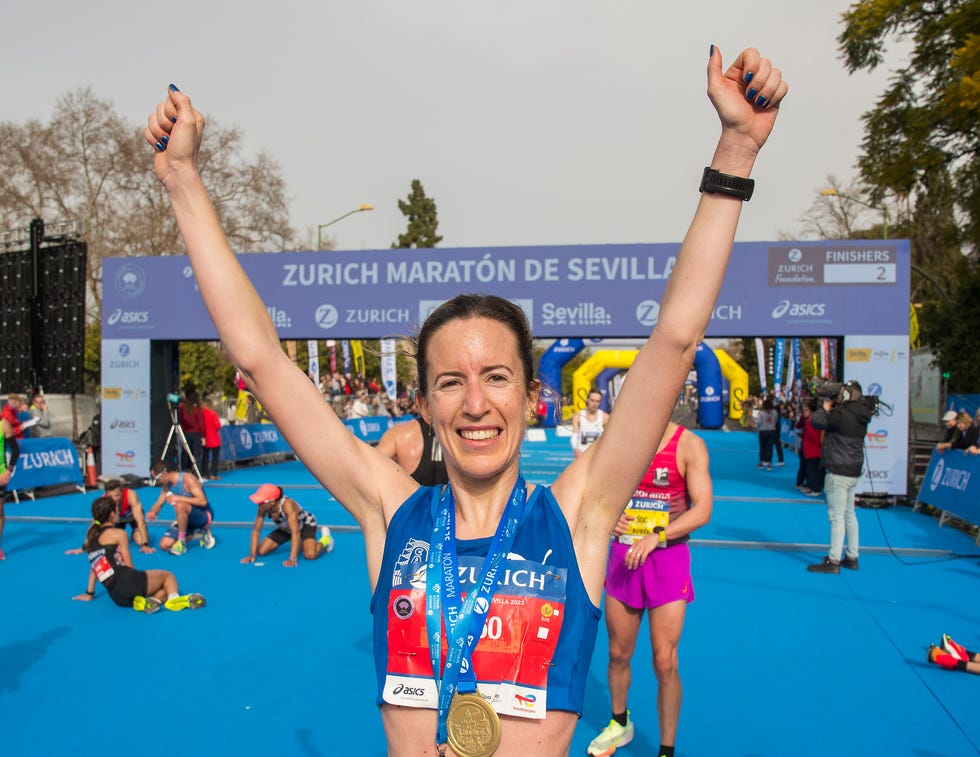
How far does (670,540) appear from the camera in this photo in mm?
4301

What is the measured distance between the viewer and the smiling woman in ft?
5.23

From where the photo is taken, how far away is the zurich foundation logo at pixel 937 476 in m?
12.0

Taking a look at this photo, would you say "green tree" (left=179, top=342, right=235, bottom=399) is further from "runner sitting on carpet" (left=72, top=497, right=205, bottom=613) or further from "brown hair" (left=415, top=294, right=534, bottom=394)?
"brown hair" (left=415, top=294, right=534, bottom=394)

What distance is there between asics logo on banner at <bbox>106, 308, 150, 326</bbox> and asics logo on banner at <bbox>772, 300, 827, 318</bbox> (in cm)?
1254

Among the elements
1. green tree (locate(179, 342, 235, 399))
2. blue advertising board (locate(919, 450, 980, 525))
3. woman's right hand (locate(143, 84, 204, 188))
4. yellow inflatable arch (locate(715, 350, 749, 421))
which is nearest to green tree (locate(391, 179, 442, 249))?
green tree (locate(179, 342, 235, 399))

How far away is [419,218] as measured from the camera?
5538 cm

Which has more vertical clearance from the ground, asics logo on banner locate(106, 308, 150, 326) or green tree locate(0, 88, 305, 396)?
green tree locate(0, 88, 305, 396)

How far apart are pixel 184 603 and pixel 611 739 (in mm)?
4345

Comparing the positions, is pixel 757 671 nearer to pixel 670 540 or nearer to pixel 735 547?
pixel 670 540

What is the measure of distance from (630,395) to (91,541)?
6892mm

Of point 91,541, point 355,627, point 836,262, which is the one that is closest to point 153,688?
point 355,627

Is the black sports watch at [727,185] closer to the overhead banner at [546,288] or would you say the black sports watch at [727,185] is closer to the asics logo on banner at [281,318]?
the overhead banner at [546,288]

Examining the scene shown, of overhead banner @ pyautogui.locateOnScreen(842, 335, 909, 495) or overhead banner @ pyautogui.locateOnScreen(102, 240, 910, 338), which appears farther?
overhead banner @ pyautogui.locateOnScreen(102, 240, 910, 338)

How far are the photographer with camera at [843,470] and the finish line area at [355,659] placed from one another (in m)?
0.26
